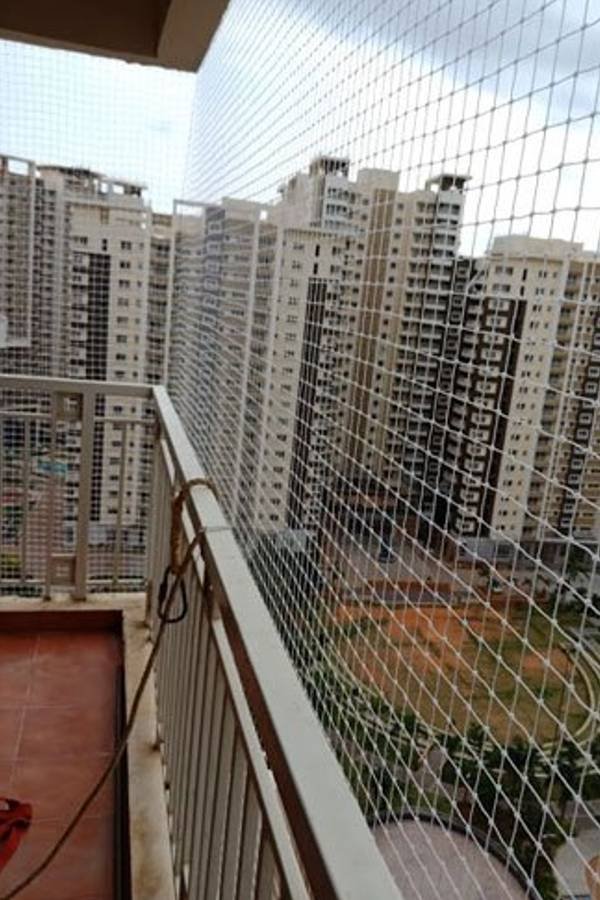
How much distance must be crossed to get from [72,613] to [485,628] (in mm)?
2029

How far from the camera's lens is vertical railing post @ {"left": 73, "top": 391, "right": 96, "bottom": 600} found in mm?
2633

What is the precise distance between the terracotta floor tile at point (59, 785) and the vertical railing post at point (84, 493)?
34.8 inches

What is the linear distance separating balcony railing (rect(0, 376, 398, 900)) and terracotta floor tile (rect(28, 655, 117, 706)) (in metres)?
0.25

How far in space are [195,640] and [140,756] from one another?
31.5 inches

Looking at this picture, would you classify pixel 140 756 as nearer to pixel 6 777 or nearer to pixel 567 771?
pixel 6 777

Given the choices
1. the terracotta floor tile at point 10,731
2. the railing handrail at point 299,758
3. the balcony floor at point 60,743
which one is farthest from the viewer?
the terracotta floor tile at point 10,731

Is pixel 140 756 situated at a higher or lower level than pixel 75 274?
lower

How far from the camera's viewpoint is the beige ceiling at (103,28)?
251cm

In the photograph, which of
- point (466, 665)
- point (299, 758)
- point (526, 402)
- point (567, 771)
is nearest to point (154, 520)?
point (466, 665)

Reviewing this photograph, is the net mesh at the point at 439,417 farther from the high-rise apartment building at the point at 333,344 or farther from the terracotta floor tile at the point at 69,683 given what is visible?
the terracotta floor tile at the point at 69,683

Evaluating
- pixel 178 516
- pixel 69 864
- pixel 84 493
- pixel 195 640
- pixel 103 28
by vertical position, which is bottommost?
pixel 69 864

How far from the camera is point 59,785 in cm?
191

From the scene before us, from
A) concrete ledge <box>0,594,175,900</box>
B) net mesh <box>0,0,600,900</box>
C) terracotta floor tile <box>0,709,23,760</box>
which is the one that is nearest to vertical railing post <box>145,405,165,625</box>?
concrete ledge <box>0,594,175,900</box>

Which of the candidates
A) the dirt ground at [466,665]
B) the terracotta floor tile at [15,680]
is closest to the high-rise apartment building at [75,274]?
the terracotta floor tile at [15,680]
